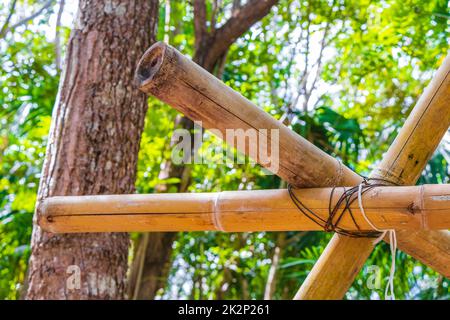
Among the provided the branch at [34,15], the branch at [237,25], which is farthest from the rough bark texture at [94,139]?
the branch at [34,15]

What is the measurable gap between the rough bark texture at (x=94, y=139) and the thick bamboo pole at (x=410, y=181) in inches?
38.4

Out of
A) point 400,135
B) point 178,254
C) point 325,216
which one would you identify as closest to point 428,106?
point 400,135

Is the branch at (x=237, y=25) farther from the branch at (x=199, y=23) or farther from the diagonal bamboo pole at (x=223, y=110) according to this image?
the diagonal bamboo pole at (x=223, y=110)

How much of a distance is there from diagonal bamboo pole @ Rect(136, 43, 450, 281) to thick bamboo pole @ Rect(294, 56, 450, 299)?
0.01m

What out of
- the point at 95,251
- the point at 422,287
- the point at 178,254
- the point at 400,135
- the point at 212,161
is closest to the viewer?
the point at 400,135

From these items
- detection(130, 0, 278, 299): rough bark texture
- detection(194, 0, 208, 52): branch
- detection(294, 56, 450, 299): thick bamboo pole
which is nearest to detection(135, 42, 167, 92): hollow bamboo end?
detection(294, 56, 450, 299): thick bamboo pole

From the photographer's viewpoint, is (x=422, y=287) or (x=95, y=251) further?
(x=422, y=287)

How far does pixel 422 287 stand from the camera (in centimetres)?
411

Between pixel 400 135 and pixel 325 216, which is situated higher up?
pixel 400 135

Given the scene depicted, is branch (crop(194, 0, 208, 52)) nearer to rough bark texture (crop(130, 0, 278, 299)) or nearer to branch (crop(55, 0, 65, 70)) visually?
rough bark texture (crop(130, 0, 278, 299))

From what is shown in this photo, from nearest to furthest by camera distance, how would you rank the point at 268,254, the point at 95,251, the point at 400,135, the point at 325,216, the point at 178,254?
the point at 325,216
the point at 400,135
the point at 95,251
the point at 268,254
the point at 178,254

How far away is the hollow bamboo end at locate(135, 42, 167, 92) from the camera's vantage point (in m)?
1.35
